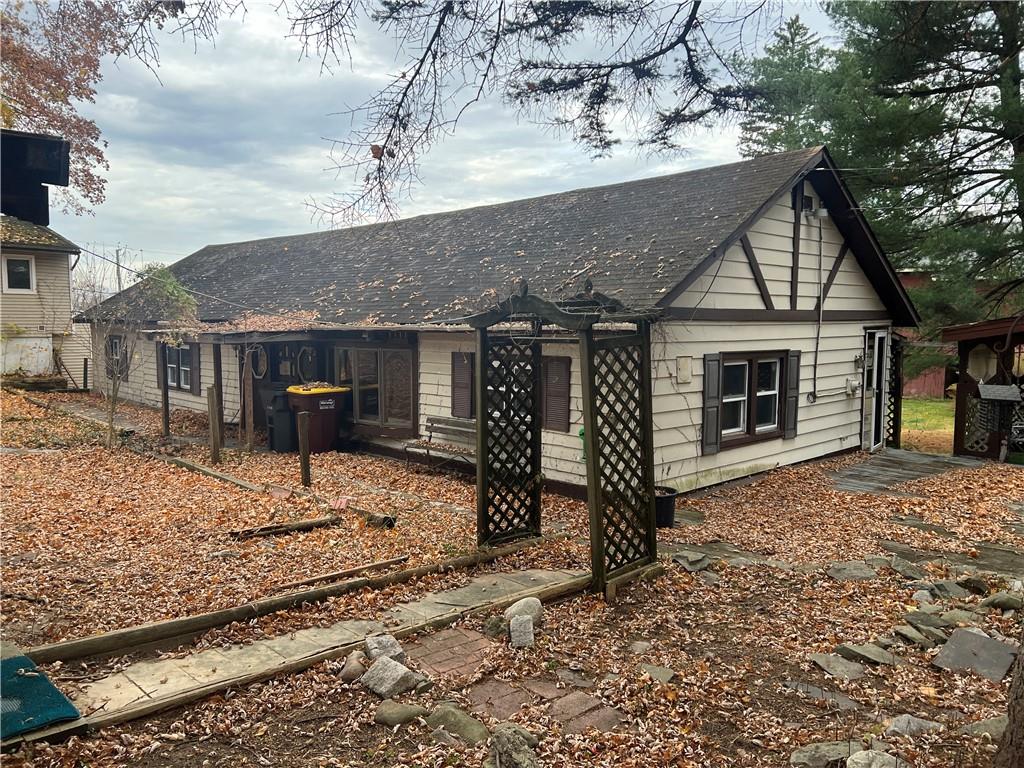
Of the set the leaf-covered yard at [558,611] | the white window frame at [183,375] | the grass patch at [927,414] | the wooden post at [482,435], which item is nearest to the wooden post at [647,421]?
the leaf-covered yard at [558,611]

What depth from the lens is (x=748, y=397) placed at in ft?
37.9

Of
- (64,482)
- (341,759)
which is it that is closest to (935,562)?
(341,759)

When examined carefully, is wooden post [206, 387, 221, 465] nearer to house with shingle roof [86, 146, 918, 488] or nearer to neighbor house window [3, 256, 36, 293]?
house with shingle roof [86, 146, 918, 488]

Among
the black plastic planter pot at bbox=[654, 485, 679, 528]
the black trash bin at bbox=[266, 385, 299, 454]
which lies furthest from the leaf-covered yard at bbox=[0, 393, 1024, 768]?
the black trash bin at bbox=[266, 385, 299, 454]

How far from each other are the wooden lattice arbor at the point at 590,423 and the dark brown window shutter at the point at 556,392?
8.48 feet

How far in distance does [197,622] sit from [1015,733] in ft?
15.9

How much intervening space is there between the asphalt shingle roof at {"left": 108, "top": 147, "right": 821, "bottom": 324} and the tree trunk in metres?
6.57

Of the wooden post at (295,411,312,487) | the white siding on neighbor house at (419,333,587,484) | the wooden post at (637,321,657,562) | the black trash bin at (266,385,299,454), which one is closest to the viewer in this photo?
the wooden post at (637,321,657,562)

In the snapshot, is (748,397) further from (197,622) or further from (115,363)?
(115,363)

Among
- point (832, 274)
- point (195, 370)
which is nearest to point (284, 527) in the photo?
point (832, 274)

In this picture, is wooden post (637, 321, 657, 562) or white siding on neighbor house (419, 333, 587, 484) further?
white siding on neighbor house (419, 333, 587, 484)

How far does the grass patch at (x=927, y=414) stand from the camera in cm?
2142

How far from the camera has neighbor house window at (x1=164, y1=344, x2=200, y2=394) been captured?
18328 mm

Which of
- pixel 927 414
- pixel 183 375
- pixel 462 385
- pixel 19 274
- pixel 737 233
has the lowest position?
pixel 927 414
